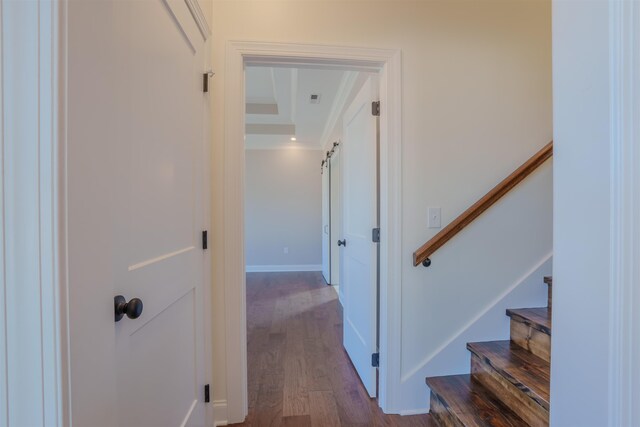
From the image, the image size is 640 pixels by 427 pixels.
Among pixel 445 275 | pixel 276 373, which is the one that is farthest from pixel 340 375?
pixel 445 275

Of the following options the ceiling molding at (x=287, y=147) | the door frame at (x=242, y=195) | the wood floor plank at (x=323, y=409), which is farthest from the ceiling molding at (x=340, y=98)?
the wood floor plank at (x=323, y=409)

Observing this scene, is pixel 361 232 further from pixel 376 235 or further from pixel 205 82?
pixel 205 82

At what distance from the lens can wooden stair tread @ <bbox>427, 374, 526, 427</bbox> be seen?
51.1 inches

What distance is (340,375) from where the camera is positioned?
6.70 ft

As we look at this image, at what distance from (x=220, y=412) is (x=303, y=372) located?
691 millimetres

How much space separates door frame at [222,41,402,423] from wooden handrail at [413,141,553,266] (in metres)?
0.15

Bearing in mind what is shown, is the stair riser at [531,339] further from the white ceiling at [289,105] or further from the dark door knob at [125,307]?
the white ceiling at [289,105]

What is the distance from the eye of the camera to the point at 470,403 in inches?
Answer: 56.1

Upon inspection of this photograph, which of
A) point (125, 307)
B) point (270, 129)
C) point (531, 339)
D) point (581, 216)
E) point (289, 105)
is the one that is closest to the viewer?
point (581, 216)

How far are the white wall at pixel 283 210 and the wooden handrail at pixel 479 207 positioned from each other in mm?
4102

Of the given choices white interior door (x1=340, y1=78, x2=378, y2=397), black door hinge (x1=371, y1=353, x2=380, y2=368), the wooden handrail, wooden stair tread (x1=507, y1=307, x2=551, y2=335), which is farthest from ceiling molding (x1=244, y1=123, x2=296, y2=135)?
wooden stair tread (x1=507, y1=307, x2=551, y2=335)

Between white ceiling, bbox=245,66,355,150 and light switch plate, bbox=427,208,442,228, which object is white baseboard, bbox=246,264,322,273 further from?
light switch plate, bbox=427,208,442,228

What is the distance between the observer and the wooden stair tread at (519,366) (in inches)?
48.3

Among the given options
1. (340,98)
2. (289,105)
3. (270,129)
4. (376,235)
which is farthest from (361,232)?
(270,129)
